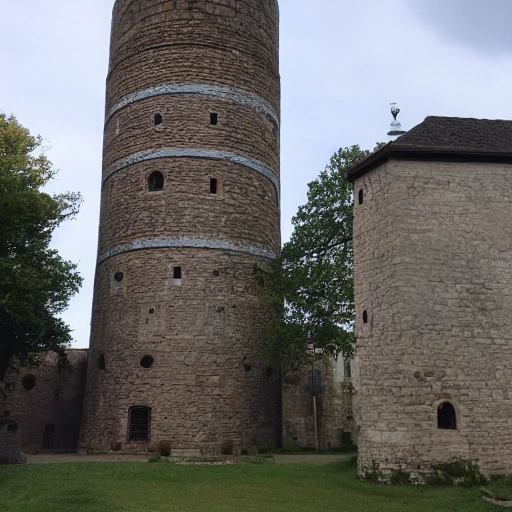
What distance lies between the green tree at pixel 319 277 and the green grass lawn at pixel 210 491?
15.9 ft

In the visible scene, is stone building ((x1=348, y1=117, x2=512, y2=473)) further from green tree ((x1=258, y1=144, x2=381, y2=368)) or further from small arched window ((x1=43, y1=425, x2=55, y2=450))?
small arched window ((x1=43, y1=425, x2=55, y2=450))

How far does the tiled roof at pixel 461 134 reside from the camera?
49.6 ft

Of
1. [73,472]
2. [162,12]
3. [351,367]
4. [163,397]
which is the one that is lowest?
[73,472]

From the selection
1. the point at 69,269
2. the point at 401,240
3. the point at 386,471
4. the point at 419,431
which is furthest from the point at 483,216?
the point at 69,269

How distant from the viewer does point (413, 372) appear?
13.7 metres

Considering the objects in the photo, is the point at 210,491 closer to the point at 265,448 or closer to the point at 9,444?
the point at 9,444

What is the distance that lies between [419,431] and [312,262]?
8766 mm

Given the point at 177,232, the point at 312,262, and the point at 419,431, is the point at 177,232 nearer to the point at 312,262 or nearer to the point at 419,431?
the point at 312,262

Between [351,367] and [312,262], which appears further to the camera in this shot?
[351,367]

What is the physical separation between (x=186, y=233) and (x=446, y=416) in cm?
1151

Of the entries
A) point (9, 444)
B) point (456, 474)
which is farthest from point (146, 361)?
point (456, 474)

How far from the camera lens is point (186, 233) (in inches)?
891

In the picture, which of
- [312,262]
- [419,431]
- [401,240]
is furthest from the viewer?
[312,262]

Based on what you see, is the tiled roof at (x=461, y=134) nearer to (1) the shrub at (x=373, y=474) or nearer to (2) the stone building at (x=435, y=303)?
(2) the stone building at (x=435, y=303)
